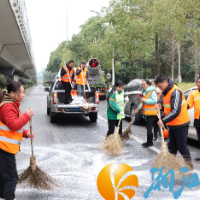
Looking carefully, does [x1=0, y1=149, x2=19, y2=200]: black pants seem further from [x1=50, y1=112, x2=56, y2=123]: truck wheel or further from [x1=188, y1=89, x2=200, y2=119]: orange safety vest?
[x1=50, y1=112, x2=56, y2=123]: truck wheel

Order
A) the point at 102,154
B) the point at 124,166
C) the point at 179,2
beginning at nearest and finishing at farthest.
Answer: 1. the point at 124,166
2. the point at 102,154
3. the point at 179,2

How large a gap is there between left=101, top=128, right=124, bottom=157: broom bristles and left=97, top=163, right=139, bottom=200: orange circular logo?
1049mm

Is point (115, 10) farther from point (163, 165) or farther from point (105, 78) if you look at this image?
point (163, 165)

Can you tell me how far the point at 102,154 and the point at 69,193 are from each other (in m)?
2.28

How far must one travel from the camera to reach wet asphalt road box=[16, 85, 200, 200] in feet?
13.6

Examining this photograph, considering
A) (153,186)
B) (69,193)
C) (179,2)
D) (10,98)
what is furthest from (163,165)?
(179,2)

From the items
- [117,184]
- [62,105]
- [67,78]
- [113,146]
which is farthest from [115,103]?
[67,78]

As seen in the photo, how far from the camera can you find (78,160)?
590 cm

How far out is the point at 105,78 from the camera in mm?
24453

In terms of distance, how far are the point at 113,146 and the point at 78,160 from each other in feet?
3.25

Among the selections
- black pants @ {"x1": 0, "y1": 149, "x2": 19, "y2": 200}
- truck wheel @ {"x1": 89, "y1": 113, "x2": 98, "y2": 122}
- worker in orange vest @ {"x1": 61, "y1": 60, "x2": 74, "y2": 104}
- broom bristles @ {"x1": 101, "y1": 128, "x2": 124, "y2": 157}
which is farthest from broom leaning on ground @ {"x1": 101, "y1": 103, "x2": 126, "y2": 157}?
worker in orange vest @ {"x1": 61, "y1": 60, "x2": 74, "y2": 104}

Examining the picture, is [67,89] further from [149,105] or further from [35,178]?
[35,178]

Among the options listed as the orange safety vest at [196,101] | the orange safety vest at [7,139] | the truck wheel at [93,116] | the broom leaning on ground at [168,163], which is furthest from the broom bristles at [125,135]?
the orange safety vest at [7,139]

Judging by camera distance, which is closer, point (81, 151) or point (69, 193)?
point (69, 193)
